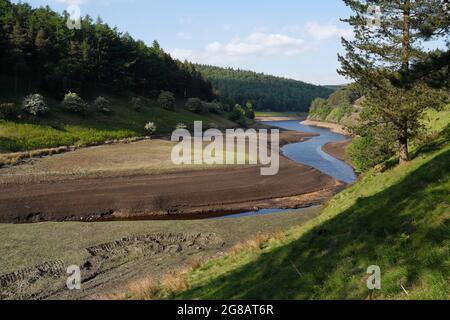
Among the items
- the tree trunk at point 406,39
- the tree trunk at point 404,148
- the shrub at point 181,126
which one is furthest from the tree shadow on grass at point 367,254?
the shrub at point 181,126

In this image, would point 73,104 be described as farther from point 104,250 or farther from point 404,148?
point 404,148

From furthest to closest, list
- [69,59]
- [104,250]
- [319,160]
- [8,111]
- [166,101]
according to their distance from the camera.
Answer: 1. [166,101]
2. [69,59]
3. [319,160]
4. [8,111]
5. [104,250]

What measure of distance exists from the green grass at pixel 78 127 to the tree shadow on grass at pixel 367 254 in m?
48.9

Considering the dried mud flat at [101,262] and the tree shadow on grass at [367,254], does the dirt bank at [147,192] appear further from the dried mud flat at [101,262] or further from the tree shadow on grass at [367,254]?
the tree shadow on grass at [367,254]

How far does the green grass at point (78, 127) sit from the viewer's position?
58.7 meters

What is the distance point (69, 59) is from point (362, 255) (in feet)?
277

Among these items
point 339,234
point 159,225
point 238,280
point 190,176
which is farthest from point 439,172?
point 190,176

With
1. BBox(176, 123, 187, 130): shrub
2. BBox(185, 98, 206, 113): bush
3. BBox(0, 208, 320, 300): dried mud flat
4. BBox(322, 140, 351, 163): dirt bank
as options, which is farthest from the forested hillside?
BBox(0, 208, 320, 300): dried mud flat

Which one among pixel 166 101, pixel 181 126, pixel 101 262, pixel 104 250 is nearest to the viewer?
pixel 101 262

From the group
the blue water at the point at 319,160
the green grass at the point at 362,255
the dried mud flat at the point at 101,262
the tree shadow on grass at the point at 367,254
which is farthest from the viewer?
the blue water at the point at 319,160

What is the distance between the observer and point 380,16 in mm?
24422

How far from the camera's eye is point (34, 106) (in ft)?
221

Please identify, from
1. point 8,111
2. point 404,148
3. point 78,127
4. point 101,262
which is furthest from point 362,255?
point 78,127
